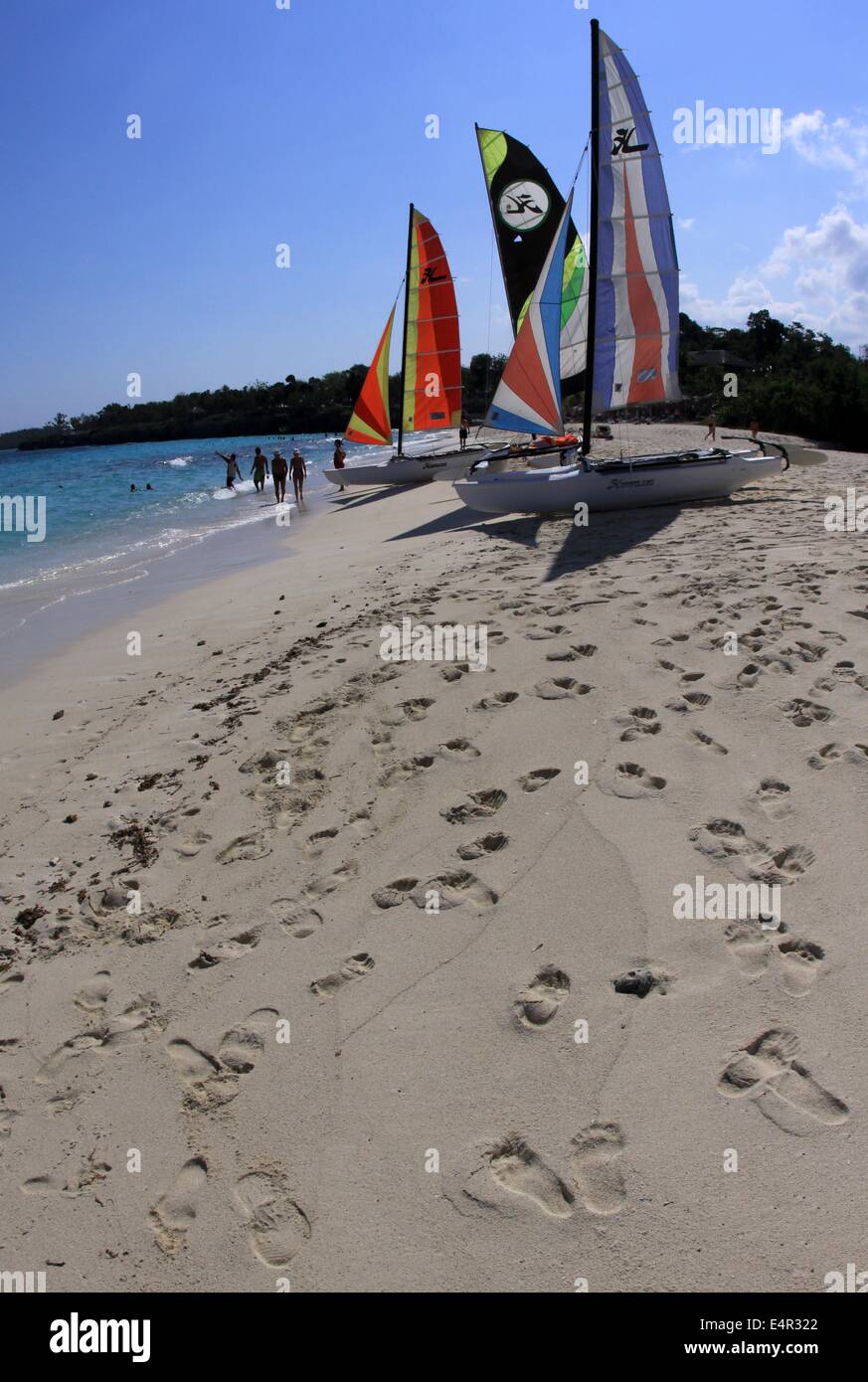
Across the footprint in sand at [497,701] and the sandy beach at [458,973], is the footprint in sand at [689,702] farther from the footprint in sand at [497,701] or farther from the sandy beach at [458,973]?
the footprint in sand at [497,701]

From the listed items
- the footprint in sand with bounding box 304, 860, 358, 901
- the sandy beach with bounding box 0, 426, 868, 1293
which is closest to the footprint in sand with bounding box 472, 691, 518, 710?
the sandy beach with bounding box 0, 426, 868, 1293

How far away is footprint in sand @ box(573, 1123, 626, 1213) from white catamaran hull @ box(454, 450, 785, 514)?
11272 mm

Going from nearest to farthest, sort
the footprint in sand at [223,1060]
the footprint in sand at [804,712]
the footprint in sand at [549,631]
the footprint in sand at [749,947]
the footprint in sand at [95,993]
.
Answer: the footprint in sand at [223,1060] < the footprint in sand at [749,947] < the footprint in sand at [95,993] < the footprint in sand at [804,712] < the footprint in sand at [549,631]

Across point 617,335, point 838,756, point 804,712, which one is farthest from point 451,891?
point 617,335

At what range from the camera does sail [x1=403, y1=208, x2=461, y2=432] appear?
23547 millimetres

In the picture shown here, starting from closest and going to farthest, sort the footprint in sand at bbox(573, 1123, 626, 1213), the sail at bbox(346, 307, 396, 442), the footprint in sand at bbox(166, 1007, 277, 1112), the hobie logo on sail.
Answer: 1. the footprint in sand at bbox(573, 1123, 626, 1213)
2. the footprint in sand at bbox(166, 1007, 277, 1112)
3. the hobie logo on sail
4. the sail at bbox(346, 307, 396, 442)

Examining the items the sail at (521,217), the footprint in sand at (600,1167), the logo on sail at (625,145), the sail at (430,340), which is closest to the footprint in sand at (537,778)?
the footprint in sand at (600,1167)

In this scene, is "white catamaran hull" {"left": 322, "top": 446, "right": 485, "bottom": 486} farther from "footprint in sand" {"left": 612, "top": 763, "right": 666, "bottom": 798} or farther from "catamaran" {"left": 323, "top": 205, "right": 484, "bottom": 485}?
"footprint in sand" {"left": 612, "top": 763, "right": 666, "bottom": 798}

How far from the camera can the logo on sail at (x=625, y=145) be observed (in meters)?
12.7

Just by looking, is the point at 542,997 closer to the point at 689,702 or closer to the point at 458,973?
the point at 458,973

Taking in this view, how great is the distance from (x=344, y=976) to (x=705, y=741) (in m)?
2.36

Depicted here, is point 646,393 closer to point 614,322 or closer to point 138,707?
point 614,322

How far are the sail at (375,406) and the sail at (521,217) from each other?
522 centimetres

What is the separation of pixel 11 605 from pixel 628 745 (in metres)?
11.2
